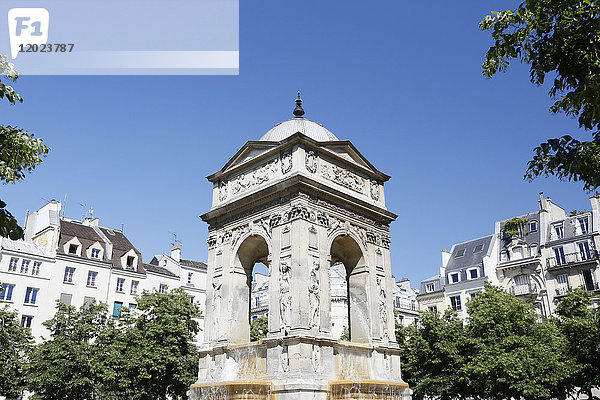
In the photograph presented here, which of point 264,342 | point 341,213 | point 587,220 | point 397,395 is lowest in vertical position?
point 397,395

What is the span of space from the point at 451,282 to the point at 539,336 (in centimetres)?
2575

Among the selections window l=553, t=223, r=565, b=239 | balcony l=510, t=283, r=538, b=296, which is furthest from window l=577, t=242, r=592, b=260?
balcony l=510, t=283, r=538, b=296

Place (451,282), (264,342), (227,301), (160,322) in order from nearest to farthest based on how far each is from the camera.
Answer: (264,342), (227,301), (160,322), (451,282)

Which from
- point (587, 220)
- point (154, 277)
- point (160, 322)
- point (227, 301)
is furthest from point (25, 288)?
point (587, 220)

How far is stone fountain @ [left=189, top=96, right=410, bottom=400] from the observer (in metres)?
16.7

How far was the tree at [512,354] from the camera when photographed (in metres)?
26.3

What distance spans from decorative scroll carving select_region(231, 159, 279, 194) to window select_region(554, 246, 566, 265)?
39.2 metres

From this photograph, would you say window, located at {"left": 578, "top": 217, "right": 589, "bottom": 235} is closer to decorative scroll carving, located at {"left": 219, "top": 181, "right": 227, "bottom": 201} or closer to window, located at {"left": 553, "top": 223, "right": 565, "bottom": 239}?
Result: window, located at {"left": 553, "top": 223, "right": 565, "bottom": 239}

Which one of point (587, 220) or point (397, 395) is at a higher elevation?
point (587, 220)

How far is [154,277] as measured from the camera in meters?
49.5

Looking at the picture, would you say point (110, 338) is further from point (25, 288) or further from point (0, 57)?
point (0, 57)

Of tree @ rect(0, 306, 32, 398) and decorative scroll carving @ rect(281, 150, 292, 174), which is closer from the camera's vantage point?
decorative scroll carving @ rect(281, 150, 292, 174)

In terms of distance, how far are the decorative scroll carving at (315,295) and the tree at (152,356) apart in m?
15.8

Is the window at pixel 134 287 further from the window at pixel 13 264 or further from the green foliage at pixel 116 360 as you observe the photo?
the green foliage at pixel 116 360
